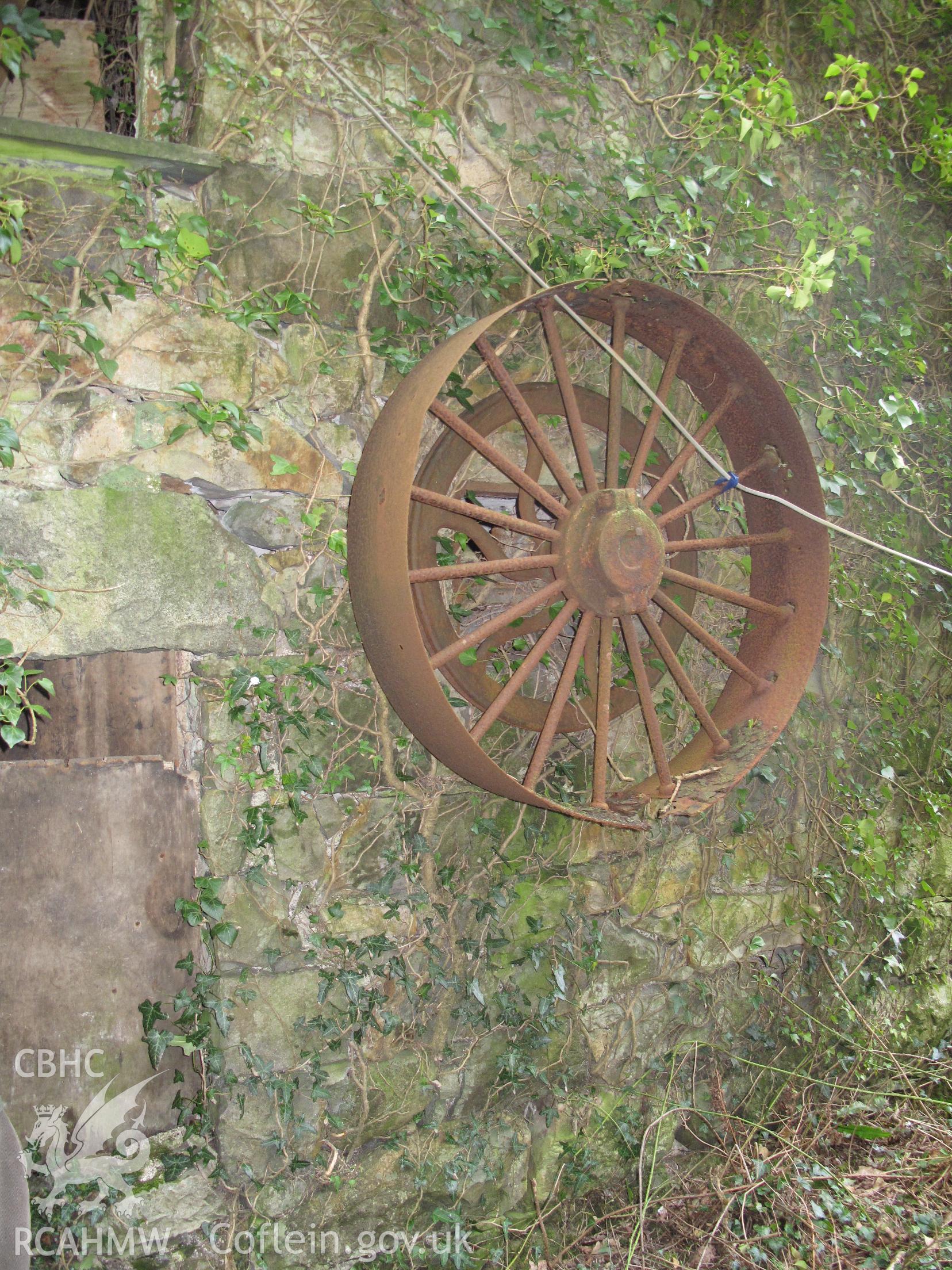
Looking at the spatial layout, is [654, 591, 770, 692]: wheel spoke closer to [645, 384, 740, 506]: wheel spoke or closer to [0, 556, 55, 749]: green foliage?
[645, 384, 740, 506]: wheel spoke

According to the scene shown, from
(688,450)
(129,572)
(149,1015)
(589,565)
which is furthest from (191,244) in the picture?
(149,1015)

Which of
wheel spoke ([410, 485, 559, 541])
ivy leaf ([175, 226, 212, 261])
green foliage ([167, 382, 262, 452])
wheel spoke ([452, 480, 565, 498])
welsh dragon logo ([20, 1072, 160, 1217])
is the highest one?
ivy leaf ([175, 226, 212, 261])

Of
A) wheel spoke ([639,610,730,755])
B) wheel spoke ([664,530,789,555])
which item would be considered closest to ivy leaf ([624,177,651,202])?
wheel spoke ([664,530,789,555])

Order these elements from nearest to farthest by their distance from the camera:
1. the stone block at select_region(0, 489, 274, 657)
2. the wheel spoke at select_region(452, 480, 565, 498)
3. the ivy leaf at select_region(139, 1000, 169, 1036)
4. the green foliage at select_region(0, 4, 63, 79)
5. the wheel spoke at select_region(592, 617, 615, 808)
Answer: the green foliage at select_region(0, 4, 63, 79) < the stone block at select_region(0, 489, 274, 657) < the ivy leaf at select_region(139, 1000, 169, 1036) < the wheel spoke at select_region(592, 617, 615, 808) < the wheel spoke at select_region(452, 480, 565, 498)

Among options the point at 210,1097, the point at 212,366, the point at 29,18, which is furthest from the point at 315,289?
the point at 210,1097

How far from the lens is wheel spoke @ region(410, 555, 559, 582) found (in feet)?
7.47

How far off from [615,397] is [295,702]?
128 cm

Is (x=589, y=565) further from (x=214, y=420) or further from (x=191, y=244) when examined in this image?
(x=191, y=244)

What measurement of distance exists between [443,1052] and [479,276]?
92.5 inches

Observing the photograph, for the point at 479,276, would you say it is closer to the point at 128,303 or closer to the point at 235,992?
the point at 128,303

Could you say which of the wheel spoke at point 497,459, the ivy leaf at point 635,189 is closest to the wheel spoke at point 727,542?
the wheel spoke at point 497,459

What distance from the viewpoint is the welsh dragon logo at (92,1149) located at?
234cm

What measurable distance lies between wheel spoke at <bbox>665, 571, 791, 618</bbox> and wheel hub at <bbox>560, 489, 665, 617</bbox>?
0.10 metres

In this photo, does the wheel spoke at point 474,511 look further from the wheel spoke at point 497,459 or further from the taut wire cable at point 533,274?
the taut wire cable at point 533,274
